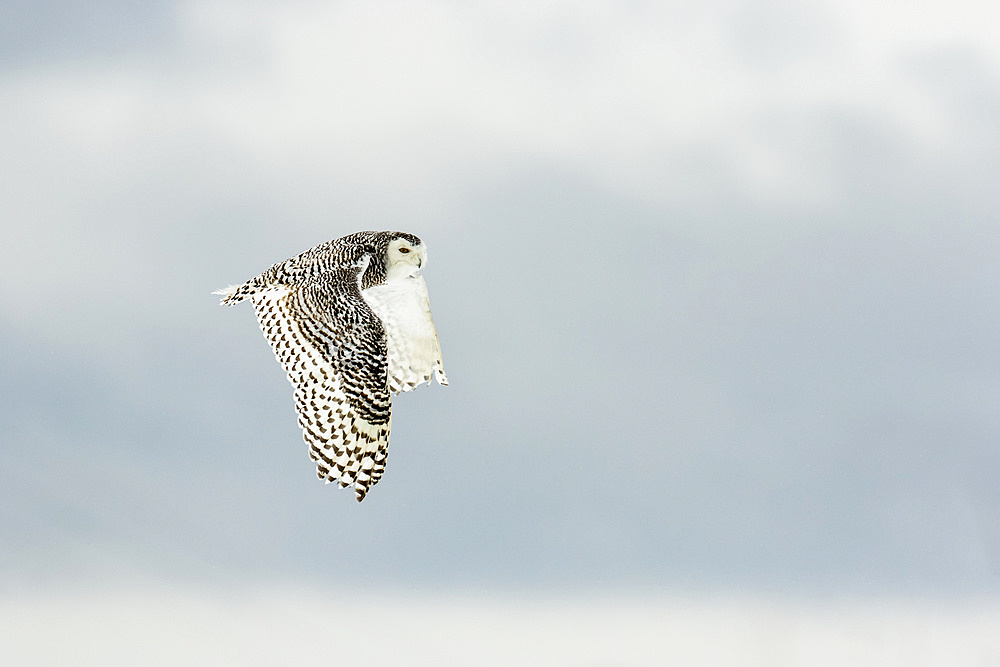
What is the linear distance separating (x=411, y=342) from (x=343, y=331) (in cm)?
174

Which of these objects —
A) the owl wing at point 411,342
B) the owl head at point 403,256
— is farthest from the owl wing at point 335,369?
the owl wing at point 411,342

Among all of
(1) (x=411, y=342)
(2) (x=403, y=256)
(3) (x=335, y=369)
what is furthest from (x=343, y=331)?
(1) (x=411, y=342)

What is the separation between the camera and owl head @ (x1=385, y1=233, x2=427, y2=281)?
16.8 metres

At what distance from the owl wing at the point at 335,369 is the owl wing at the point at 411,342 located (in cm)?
114

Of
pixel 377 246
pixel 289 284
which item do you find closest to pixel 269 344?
pixel 289 284

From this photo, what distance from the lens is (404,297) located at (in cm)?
1712

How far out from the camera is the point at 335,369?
51.3 feet

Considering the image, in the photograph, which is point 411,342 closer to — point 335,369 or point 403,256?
point 403,256

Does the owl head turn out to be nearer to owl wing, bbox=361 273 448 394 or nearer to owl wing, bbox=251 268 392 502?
owl wing, bbox=361 273 448 394

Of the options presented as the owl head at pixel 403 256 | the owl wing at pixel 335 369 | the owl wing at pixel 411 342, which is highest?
the owl head at pixel 403 256

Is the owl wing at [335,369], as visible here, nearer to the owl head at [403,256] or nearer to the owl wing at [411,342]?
the owl head at [403,256]

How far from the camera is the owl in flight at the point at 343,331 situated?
606 inches

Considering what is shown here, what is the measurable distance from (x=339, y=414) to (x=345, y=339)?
0.95m

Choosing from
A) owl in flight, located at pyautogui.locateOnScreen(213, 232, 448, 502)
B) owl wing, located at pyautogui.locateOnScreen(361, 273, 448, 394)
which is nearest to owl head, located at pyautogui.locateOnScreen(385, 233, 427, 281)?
owl in flight, located at pyautogui.locateOnScreen(213, 232, 448, 502)
